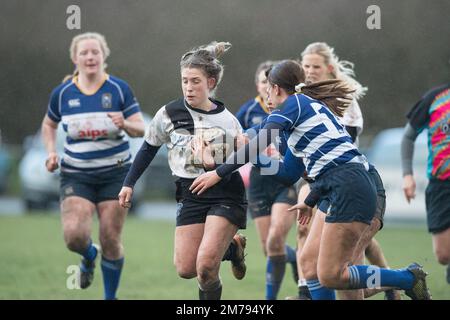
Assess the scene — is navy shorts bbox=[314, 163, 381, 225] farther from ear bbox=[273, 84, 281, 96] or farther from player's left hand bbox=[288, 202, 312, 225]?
ear bbox=[273, 84, 281, 96]

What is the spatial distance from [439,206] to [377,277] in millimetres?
1728

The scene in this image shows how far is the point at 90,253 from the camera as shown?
7.12m

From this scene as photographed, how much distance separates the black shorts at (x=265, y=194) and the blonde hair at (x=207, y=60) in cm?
184

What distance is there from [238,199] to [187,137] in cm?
53

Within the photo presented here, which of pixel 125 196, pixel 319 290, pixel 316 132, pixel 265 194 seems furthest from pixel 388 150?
pixel 316 132

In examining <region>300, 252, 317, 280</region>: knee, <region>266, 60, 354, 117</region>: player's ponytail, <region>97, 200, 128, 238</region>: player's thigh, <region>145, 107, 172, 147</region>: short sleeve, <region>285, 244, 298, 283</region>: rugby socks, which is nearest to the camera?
<region>266, 60, 354, 117</region>: player's ponytail

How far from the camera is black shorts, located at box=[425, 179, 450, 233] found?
23.0 feet

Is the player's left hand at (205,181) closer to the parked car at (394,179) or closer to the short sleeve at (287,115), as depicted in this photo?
the short sleeve at (287,115)

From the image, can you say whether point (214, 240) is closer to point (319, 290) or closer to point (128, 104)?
point (319, 290)

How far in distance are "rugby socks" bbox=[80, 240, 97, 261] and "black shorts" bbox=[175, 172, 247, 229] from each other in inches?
54.9

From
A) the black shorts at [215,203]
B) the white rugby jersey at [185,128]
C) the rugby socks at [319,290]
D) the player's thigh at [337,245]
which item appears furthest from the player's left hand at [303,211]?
the white rugby jersey at [185,128]

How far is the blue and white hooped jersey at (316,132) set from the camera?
531 cm

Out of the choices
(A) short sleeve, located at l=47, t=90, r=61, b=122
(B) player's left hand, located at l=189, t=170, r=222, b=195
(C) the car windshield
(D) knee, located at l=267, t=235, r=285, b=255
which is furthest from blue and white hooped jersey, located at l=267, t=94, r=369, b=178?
(C) the car windshield

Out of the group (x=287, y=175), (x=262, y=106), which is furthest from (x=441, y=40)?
(x=287, y=175)
